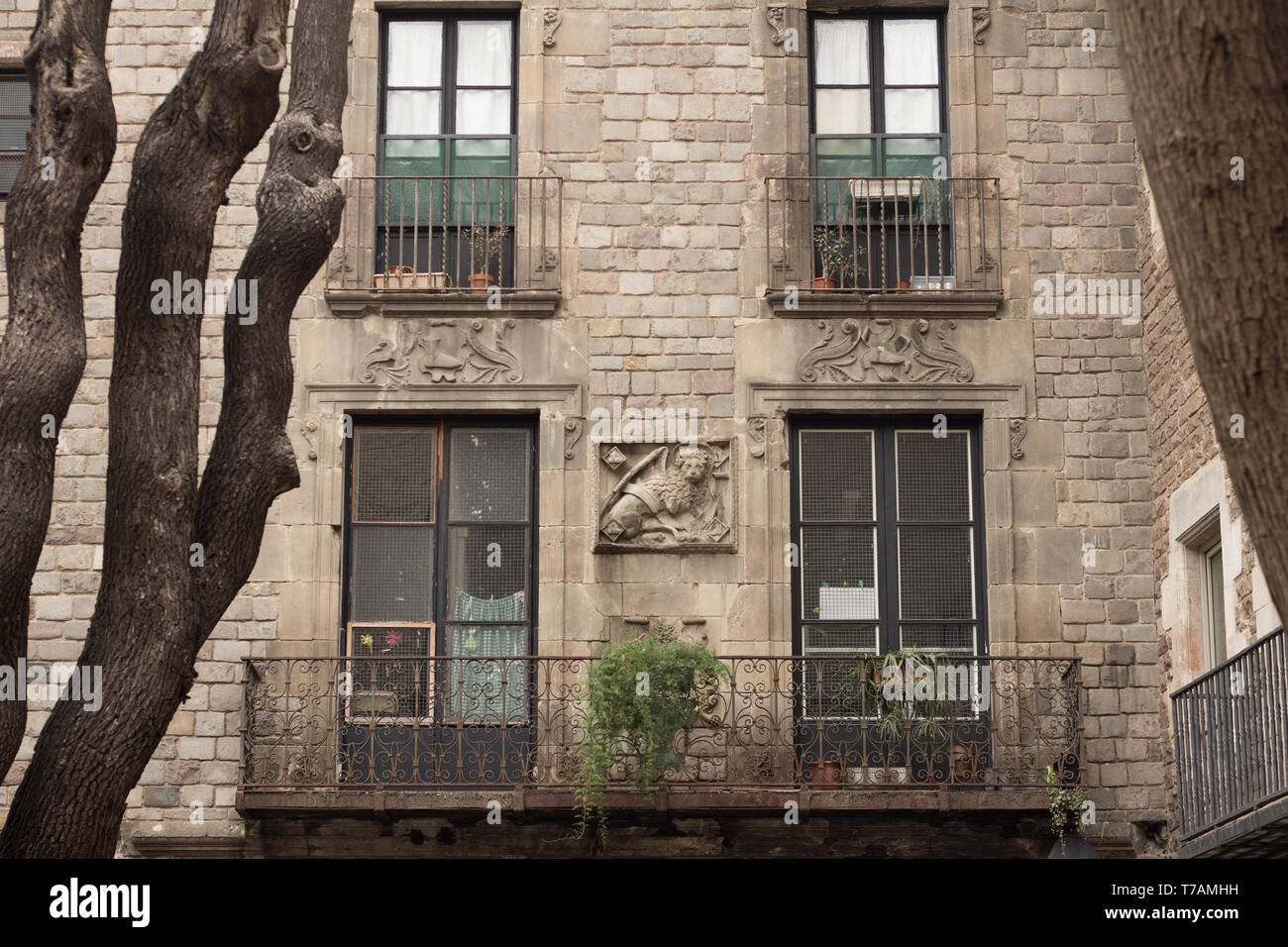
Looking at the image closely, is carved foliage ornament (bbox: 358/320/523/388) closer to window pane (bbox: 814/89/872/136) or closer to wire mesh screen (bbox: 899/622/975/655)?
window pane (bbox: 814/89/872/136)

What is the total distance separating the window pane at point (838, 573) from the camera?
15039 millimetres

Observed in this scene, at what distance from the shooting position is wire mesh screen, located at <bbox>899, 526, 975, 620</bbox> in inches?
592

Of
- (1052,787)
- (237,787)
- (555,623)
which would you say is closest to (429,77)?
(555,623)

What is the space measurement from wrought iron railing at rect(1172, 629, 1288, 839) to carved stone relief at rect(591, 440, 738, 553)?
3.72m

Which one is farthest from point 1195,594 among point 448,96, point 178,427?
point 178,427

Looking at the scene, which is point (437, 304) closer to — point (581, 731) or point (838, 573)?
point (581, 731)

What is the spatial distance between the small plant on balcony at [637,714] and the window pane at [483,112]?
4591mm

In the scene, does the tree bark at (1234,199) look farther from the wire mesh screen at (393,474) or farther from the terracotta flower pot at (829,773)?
the wire mesh screen at (393,474)

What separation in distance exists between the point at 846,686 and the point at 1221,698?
9.98ft

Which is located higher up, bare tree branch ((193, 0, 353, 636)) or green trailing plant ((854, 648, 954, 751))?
bare tree branch ((193, 0, 353, 636))

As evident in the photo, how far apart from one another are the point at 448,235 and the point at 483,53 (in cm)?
165

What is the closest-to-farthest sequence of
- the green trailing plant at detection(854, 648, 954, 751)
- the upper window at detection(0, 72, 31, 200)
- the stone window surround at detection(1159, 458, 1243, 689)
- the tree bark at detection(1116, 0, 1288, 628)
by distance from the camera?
the tree bark at detection(1116, 0, 1288, 628), the stone window surround at detection(1159, 458, 1243, 689), the green trailing plant at detection(854, 648, 954, 751), the upper window at detection(0, 72, 31, 200)

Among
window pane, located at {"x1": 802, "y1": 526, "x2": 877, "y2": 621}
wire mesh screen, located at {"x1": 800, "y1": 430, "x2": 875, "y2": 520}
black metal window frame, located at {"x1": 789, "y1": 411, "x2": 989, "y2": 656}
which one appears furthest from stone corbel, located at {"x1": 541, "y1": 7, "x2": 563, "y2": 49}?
window pane, located at {"x1": 802, "y1": 526, "x2": 877, "y2": 621}

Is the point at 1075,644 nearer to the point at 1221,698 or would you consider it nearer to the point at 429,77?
the point at 1221,698
